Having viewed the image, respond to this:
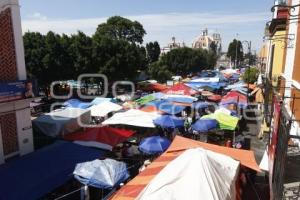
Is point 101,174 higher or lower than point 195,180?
lower

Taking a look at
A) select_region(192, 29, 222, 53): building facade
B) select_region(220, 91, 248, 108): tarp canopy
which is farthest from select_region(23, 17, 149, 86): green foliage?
select_region(192, 29, 222, 53): building facade

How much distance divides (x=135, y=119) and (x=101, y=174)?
7.71m

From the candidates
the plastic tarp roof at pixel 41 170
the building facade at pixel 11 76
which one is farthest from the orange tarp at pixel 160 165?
the building facade at pixel 11 76

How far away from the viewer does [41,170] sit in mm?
10250

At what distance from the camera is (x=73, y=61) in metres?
35.8

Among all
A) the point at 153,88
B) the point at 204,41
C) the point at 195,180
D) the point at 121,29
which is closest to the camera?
the point at 195,180

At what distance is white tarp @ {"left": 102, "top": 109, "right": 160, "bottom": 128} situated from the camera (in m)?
16.8

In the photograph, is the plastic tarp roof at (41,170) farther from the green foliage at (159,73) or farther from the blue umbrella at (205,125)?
the green foliage at (159,73)

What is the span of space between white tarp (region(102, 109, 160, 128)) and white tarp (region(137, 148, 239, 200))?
27.4ft

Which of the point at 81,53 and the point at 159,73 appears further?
the point at 159,73

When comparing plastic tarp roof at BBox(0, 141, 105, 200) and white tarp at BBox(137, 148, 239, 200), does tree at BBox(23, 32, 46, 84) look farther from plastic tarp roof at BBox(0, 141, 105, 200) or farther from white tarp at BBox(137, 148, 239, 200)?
white tarp at BBox(137, 148, 239, 200)

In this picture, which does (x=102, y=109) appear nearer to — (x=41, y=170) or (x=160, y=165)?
(x=41, y=170)

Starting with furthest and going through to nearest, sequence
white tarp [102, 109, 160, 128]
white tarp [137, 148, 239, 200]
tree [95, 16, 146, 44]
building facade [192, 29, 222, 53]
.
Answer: building facade [192, 29, 222, 53], tree [95, 16, 146, 44], white tarp [102, 109, 160, 128], white tarp [137, 148, 239, 200]

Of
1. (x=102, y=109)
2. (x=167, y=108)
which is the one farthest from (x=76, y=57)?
(x=167, y=108)
